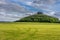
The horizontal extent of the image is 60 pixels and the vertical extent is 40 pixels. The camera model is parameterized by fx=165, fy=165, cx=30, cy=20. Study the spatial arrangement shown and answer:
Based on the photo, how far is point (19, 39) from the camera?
20.7m

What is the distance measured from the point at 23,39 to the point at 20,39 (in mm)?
376

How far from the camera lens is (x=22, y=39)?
68.0 ft

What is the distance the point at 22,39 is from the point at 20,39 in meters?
0.25

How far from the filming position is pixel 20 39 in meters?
20.7

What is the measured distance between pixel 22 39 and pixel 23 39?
0.42ft

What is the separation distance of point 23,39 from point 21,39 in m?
0.25

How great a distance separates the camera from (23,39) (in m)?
20.7

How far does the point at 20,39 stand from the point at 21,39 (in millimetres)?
128

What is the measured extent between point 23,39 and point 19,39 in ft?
1.64

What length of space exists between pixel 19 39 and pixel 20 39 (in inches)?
5.4

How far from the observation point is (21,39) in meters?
20.8
